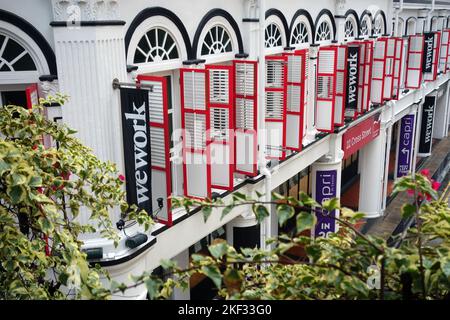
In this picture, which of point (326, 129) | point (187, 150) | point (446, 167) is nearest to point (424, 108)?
point (446, 167)

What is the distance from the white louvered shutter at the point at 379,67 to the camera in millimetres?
16609

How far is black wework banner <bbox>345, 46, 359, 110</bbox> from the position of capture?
15.0 metres

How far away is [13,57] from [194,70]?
276 centimetres

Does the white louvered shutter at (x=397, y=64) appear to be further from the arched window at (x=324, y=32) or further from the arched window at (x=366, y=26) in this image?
the arched window at (x=324, y=32)

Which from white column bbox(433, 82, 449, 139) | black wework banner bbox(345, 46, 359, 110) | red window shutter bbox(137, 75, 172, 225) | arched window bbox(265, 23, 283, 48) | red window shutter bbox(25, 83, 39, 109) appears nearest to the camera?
red window shutter bbox(25, 83, 39, 109)

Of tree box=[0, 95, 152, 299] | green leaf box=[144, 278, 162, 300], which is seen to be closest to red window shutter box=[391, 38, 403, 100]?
tree box=[0, 95, 152, 299]

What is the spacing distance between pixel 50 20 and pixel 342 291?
5.62m

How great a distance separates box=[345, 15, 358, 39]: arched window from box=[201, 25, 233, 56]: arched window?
7206mm

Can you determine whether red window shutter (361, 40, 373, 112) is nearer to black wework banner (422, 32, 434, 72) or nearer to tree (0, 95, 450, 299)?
black wework banner (422, 32, 434, 72)

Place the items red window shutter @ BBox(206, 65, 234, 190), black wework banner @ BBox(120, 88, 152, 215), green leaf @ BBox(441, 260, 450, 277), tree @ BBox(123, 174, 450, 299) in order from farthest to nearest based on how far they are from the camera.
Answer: red window shutter @ BBox(206, 65, 234, 190) < black wework banner @ BBox(120, 88, 152, 215) < tree @ BBox(123, 174, 450, 299) < green leaf @ BBox(441, 260, 450, 277)

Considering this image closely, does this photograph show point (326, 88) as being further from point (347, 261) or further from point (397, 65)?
point (347, 261)

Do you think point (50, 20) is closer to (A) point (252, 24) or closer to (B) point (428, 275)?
(A) point (252, 24)

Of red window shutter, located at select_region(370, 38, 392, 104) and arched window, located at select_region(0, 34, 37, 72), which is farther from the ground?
arched window, located at select_region(0, 34, 37, 72)

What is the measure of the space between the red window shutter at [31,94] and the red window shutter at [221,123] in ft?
9.38
